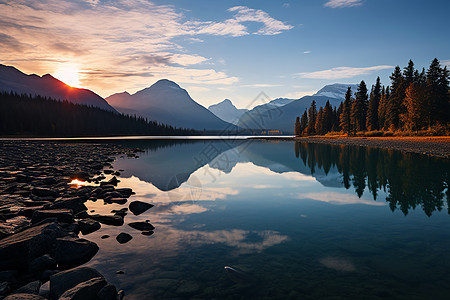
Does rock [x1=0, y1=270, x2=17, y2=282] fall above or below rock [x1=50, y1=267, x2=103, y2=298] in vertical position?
below

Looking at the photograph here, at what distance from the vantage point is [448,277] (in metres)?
6.62

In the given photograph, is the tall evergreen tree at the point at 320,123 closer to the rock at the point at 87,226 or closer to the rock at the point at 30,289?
the rock at the point at 87,226

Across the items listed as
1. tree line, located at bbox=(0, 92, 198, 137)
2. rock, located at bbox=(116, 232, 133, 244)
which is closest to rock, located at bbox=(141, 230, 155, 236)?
rock, located at bbox=(116, 232, 133, 244)

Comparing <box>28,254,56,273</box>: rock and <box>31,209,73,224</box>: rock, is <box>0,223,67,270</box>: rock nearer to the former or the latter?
<box>28,254,56,273</box>: rock

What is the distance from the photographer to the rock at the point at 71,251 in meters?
7.37

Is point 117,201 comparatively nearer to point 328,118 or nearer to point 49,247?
point 49,247

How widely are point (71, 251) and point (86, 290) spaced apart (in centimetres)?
287

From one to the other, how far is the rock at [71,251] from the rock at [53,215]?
2.60 metres

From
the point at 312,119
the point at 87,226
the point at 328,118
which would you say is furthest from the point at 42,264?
the point at 312,119

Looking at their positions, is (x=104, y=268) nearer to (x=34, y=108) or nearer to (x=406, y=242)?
(x=406, y=242)

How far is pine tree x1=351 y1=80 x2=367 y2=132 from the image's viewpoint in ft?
295

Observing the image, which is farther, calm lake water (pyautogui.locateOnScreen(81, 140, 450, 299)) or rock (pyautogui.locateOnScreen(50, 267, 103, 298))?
calm lake water (pyautogui.locateOnScreen(81, 140, 450, 299))

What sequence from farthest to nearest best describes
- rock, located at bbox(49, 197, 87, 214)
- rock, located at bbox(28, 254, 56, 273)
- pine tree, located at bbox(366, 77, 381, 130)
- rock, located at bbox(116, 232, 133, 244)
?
pine tree, located at bbox(366, 77, 381, 130), rock, located at bbox(49, 197, 87, 214), rock, located at bbox(116, 232, 133, 244), rock, located at bbox(28, 254, 56, 273)

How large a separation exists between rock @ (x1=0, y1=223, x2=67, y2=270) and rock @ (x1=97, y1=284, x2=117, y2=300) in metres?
3.11
